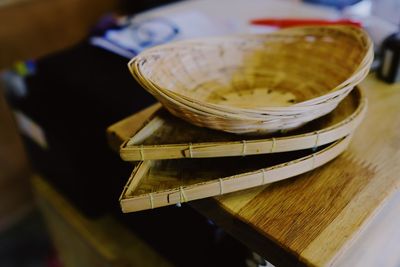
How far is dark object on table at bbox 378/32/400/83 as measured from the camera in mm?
654

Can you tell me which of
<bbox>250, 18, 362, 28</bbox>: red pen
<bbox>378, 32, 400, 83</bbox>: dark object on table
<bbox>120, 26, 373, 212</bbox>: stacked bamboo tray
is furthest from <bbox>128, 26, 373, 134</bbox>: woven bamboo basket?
<bbox>250, 18, 362, 28</bbox>: red pen

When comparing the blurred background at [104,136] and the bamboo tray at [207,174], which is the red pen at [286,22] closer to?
the blurred background at [104,136]

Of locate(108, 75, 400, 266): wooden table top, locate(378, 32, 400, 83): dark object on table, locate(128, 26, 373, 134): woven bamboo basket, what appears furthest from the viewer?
locate(378, 32, 400, 83): dark object on table

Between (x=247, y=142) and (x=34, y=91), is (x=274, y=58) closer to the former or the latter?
(x=247, y=142)

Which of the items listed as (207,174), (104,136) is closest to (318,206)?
(207,174)

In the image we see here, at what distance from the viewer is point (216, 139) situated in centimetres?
50

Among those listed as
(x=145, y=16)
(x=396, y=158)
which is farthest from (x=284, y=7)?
(x=396, y=158)

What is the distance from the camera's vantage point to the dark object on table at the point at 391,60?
25.8 inches

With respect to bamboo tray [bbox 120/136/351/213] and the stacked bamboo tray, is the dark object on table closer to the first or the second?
the stacked bamboo tray

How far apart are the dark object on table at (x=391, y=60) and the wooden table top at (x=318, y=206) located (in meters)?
0.14

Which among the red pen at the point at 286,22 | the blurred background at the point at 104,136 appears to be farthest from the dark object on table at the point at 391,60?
the red pen at the point at 286,22

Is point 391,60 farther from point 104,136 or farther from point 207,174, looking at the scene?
point 104,136

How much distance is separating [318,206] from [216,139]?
14cm

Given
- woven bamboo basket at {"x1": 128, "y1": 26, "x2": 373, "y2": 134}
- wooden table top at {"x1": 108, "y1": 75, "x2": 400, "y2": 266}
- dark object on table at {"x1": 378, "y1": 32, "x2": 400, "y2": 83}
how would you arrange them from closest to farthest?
wooden table top at {"x1": 108, "y1": 75, "x2": 400, "y2": 266} → woven bamboo basket at {"x1": 128, "y1": 26, "x2": 373, "y2": 134} → dark object on table at {"x1": 378, "y1": 32, "x2": 400, "y2": 83}
